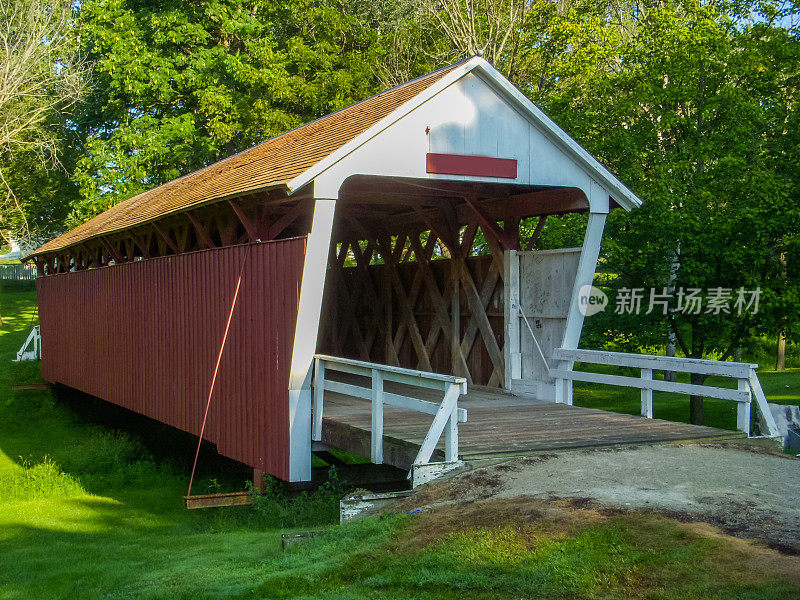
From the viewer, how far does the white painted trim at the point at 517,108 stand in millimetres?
8906

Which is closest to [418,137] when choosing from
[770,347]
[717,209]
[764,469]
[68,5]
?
[764,469]

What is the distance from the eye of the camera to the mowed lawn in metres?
4.71

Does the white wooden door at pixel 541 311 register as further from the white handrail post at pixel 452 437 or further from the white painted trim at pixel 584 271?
the white handrail post at pixel 452 437

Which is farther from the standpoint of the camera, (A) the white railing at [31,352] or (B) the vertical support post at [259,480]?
(A) the white railing at [31,352]

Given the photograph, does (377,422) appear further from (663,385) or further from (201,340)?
(201,340)

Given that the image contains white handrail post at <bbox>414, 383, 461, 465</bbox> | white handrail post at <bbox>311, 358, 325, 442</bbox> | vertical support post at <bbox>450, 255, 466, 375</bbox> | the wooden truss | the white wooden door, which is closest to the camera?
white handrail post at <bbox>414, 383, 461, 465</bbox>

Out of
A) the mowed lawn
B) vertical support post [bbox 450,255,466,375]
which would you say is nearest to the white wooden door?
vertical support post [bbox 450,255,466,375]

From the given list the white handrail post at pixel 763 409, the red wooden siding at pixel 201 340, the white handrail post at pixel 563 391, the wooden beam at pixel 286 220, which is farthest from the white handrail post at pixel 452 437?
the white handrail post at pixel 563 391

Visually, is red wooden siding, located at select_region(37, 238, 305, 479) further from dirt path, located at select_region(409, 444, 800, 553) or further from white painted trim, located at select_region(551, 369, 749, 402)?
white painted trim, located at select_region(551, 369, 749, 402)

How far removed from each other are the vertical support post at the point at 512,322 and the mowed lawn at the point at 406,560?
125 inches

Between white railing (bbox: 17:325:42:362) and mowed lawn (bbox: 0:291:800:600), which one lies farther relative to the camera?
white railing (bbox: 17:325:42:362)

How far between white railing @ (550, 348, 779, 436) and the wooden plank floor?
0.95 feet

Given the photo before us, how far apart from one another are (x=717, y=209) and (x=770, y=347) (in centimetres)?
1478

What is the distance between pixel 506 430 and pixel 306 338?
2244mm
